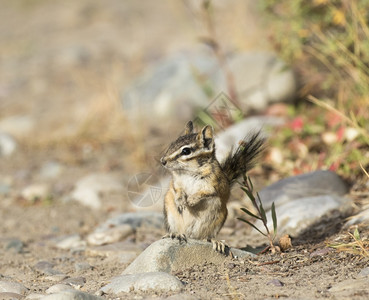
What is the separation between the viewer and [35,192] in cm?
730

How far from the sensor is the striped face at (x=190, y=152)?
4.16m

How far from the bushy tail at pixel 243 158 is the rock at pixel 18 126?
5.35 metres

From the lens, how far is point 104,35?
16.2 meters

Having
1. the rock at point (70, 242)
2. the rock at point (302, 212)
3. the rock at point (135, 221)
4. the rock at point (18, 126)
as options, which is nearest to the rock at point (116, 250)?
→ the rock at point (70, 242)

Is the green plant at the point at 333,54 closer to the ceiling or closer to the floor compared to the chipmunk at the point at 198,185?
A: closer to the ceiling

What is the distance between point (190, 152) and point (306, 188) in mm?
1875

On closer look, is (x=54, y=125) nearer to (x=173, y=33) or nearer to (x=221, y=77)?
(x=221, y=77)

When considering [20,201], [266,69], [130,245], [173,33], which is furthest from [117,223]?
[173,33]

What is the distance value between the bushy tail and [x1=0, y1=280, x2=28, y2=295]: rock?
1.56 meters

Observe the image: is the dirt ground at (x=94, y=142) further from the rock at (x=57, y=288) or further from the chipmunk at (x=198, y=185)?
the chipmunk at (x=198, y=185)

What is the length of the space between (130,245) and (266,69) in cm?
389

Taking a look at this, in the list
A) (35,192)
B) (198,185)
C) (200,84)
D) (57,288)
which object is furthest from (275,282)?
(200,84)

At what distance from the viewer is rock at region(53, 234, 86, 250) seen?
5679 millimetres

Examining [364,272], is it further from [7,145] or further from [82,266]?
[7,145]
